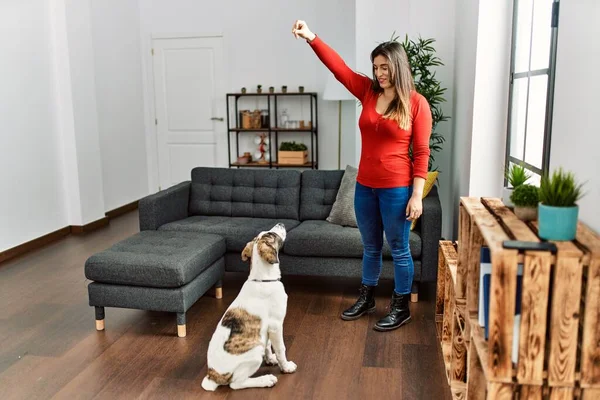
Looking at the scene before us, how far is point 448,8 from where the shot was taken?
480 cm

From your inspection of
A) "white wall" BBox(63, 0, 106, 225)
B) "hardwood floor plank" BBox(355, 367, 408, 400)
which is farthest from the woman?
"white wall" BBox(63, 0, 106, 225)

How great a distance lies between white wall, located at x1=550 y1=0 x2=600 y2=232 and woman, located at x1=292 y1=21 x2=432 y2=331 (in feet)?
2.65

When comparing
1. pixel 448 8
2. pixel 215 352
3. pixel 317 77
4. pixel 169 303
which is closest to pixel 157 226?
pixel 169 303

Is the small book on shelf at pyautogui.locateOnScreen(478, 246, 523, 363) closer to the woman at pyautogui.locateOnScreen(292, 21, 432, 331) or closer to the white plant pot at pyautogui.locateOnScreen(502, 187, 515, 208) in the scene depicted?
the white plant pot at pyautogui.locateOnScreen(502, 187, 515, 208)

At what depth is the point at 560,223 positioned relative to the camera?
1.75m

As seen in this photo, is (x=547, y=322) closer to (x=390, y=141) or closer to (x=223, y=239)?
(x=390, y=141)

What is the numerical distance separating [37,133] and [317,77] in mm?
3152

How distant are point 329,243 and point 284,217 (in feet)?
2.30

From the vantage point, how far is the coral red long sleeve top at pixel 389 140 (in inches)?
120

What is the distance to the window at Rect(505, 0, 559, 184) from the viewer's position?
2.58 metres

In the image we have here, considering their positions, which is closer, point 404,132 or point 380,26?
point 404,132

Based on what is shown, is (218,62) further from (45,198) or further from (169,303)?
(169,303)

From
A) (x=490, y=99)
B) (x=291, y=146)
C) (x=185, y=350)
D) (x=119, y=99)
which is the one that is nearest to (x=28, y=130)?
(x=119, y=99)

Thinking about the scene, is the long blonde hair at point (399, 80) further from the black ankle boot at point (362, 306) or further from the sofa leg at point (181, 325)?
the sofa leg at point (181, 325)
